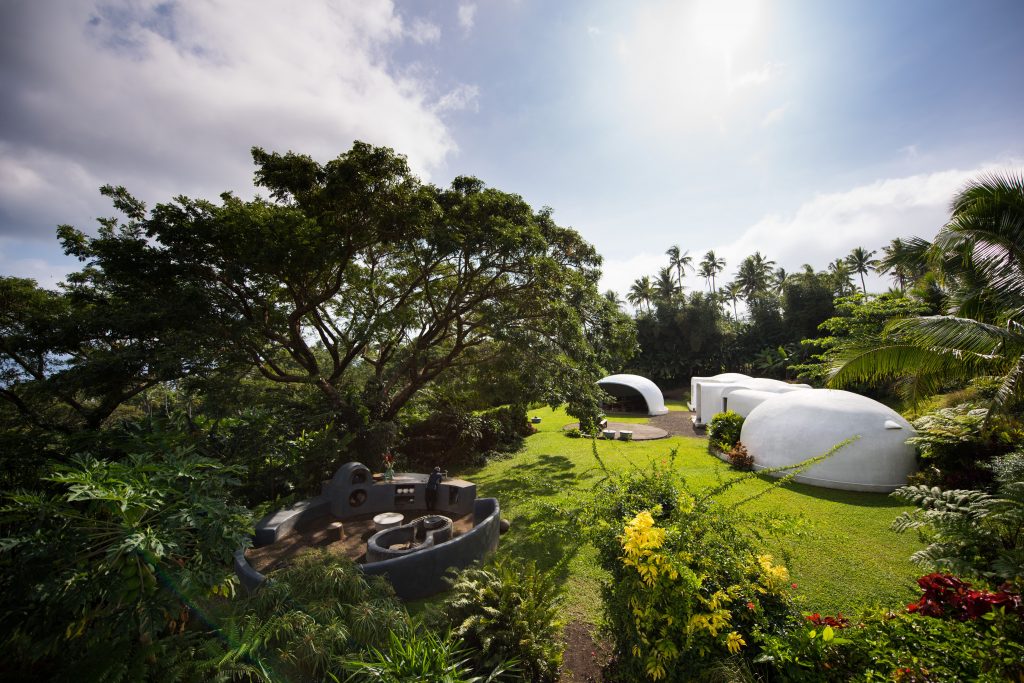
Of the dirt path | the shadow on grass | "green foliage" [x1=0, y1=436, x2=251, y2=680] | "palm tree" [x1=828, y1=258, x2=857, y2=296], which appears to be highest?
"palm tree" [x1=828, y1=258, x2=857, y2=296]

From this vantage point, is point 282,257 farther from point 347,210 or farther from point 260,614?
point 260,614

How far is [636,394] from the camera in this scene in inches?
1220

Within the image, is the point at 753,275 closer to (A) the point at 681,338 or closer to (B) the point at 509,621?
(A) the point at 681,338

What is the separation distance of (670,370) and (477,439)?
107ft

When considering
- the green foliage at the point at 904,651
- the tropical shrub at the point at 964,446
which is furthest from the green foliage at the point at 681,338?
the green foliage at the point at 904,651

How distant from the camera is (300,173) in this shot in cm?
1216

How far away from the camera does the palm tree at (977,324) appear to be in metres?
7.68

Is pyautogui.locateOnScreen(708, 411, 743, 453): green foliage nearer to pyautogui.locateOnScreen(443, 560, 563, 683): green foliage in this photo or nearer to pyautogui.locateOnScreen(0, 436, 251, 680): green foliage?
pyautogui.locateOnScreen(443, 560, 563, 683): green foliage

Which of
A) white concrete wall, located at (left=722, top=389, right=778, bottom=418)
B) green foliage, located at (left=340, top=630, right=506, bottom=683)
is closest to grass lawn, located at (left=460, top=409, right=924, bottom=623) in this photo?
green foliage, located at (left=340, top=630, right=506, bottom=683)

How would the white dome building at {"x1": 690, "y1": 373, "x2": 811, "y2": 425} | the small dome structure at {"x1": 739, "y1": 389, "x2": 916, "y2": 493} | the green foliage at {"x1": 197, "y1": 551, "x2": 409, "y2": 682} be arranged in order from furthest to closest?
the white dome building at {"x1": 690, "y1": 373, "x2": 811, "y2": 425} → the small dome structure at {"x1": 739, "y1": 389, "x2": 916, "y2": 493} → the green foliage at {"x1": 197, "y1": 551, "x2": 409, "y2": 682}

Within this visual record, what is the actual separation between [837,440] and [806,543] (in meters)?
5.08

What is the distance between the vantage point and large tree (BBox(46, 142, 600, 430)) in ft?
34.9

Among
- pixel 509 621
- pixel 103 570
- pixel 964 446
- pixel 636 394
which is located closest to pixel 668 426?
pixel 636 394

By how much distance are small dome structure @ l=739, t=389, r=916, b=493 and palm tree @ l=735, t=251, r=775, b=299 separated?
52970 millimetres
